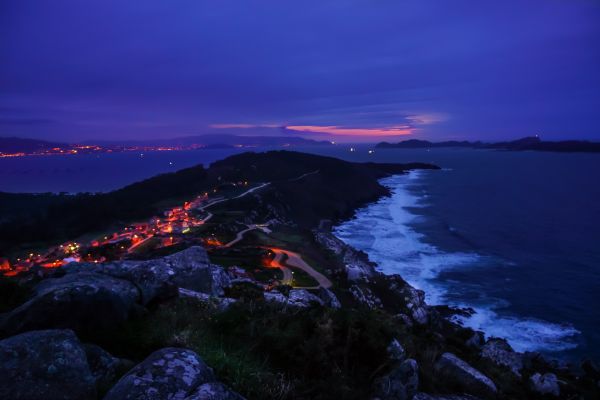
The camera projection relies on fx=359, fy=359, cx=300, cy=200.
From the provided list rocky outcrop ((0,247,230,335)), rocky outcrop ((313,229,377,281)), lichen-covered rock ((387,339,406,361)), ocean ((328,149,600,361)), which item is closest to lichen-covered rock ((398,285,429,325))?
ocean ((328,149,600,361))

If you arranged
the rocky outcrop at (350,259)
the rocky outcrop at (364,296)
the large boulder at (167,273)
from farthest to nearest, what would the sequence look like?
1. the rocky outcrop at (350,259)
2. the rocky outcrop at (364,296)
3. the large boulder at (167,273)

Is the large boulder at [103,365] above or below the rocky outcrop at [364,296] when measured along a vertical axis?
above

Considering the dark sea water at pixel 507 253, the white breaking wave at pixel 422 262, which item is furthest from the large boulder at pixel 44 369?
the dark sea water at pixel 507 253

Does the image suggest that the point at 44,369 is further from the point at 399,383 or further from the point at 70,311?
the point at 399,383

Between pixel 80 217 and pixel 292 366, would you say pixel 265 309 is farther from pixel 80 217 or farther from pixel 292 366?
pixel 80 217

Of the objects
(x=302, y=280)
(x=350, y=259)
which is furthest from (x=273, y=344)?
(x=350, y=259)

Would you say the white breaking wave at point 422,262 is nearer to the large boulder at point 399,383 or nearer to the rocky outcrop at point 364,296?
the rocky outcrop at point 364,296
